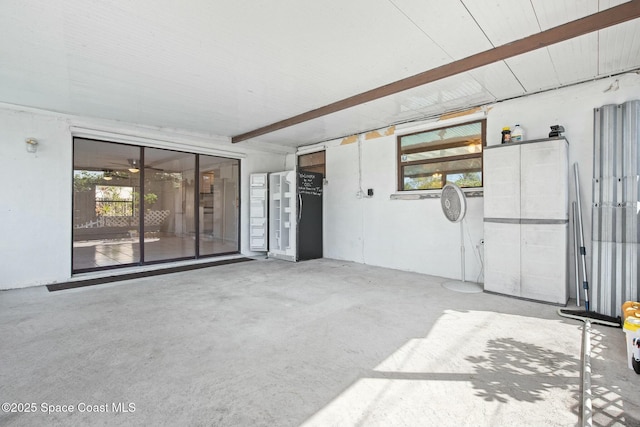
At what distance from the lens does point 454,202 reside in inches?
173

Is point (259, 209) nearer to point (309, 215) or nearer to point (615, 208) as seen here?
point (309, 215)

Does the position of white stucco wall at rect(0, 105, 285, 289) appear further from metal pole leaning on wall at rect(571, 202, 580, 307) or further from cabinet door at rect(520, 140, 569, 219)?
metal pole leaning on wall at rect(571, 202, 580, 307)

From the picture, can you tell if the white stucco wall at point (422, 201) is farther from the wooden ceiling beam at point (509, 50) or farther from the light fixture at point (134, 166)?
the light fixture at point (134, 166)

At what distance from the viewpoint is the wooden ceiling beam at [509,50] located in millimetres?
2438

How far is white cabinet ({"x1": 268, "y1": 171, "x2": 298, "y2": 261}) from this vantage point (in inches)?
267

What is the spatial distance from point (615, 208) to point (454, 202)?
171cm

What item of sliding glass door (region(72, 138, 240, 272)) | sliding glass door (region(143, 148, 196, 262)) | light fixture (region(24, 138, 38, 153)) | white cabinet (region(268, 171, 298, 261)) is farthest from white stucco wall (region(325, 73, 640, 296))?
light fixture (region(24, 138, 38, 153))

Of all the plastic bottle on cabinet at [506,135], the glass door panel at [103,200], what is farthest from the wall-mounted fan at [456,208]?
Answer: the glass door panel at [103,200]

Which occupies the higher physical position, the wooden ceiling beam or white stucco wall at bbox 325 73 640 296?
the wooden ceiling beam

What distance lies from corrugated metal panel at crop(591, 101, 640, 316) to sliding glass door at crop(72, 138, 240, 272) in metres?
6.63

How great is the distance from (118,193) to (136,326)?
4.33 meters

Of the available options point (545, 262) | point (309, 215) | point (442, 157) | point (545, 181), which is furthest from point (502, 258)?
point (309, 215)

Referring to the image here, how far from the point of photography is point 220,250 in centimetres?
A: 730

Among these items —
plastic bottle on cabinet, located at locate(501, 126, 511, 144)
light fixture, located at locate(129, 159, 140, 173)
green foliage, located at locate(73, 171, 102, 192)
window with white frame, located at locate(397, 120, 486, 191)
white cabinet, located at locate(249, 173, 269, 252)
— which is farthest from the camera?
white cabinet, located at locate(249, 173, 269, 252)
